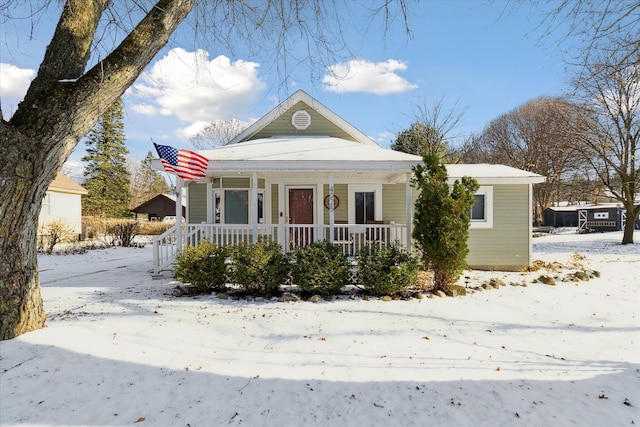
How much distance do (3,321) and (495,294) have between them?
832 cm

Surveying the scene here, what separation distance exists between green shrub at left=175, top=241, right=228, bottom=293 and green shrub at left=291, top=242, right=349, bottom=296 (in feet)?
5.11

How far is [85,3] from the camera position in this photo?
4520mm

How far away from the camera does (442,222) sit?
6.77 m

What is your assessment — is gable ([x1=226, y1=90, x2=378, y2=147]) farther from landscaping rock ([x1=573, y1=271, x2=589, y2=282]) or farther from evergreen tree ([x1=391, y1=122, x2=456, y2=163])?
evergreen tree ([x1=391, y1=122, x2=456, y2=163])

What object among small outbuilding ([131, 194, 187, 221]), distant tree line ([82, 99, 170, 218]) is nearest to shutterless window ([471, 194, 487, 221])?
small outbuilding ([131, 194, 187, 221])

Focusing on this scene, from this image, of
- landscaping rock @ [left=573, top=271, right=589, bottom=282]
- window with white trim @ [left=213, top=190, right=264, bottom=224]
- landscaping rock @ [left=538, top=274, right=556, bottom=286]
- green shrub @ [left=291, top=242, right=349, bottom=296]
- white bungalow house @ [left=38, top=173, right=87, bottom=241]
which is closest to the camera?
green shrub @ [left=291, top=242, right=349, bottom=296]

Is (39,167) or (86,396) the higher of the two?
(39,167)

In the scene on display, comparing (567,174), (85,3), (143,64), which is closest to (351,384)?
(143,64)

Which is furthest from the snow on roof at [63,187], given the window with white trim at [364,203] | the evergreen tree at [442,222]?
the evergreen tree at [442,222]

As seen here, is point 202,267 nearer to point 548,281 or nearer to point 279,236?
point 279,236

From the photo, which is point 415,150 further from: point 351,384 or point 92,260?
point 351,384

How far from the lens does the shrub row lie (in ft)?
21.9

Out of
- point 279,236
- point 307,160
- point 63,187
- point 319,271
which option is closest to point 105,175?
point 63,187

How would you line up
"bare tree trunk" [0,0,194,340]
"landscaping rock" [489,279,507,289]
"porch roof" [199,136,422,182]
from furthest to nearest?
"landscaping rock" [489,279,507,289]
"porch roof" [199,136,422,182]
"bare tree trunk" [0,0,194,340]
